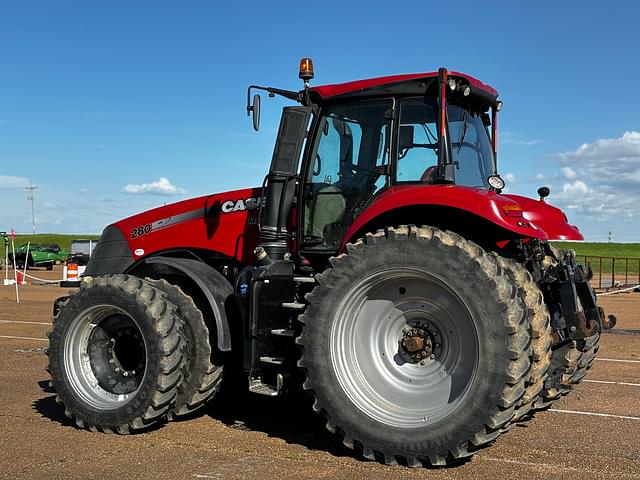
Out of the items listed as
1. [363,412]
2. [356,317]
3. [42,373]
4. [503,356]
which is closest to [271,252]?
[356,317]

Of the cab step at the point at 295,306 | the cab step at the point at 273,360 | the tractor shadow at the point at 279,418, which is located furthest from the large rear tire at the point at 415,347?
the tractor shadow at the point at 279,418

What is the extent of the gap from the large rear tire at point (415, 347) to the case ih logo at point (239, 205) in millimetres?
1397

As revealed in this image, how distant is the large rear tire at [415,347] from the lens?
4777mm

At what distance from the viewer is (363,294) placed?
5367 mm

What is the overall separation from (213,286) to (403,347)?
1.77 metres

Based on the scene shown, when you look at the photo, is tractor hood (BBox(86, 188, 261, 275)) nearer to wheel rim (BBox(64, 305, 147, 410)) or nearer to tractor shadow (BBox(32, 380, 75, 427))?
wheel rim (BBox(64, 305, 147, 410))

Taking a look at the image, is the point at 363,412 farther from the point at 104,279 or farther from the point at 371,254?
the point at 104,279

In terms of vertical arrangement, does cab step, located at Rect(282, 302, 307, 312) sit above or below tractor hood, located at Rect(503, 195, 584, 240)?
below

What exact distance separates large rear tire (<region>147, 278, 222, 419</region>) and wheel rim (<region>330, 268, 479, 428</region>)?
1.34 metres

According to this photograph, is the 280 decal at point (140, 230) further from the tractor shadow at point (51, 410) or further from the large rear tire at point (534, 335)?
the large rear tire at point (534, 335)

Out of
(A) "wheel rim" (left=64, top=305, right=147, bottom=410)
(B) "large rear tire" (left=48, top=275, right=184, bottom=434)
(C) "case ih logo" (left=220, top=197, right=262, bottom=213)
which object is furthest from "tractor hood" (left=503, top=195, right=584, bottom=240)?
(A) "wheel rim" (left=64, top=305, right=147, bottom=410)

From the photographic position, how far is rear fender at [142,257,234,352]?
6043mm

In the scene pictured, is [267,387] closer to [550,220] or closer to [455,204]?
[455,204]

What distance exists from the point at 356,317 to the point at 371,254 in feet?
1.72
